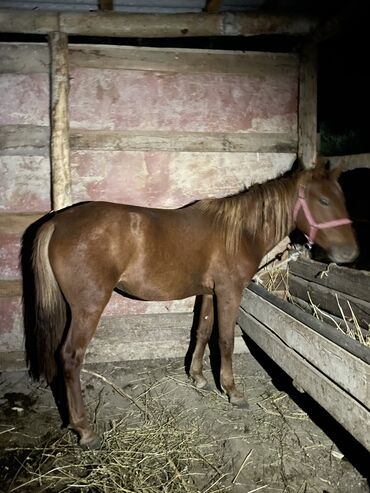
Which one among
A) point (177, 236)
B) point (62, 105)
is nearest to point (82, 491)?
point (177, 236)

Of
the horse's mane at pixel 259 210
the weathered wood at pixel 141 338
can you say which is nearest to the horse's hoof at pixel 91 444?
the weathered wood at pixel 141 338

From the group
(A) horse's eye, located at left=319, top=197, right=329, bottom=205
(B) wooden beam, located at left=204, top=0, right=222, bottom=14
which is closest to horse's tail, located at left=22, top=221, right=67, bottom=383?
(A) horse's eye, located at left=319, top=197, right=329, bottom=205

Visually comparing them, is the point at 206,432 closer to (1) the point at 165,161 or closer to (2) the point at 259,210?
(2) the point at 259,210

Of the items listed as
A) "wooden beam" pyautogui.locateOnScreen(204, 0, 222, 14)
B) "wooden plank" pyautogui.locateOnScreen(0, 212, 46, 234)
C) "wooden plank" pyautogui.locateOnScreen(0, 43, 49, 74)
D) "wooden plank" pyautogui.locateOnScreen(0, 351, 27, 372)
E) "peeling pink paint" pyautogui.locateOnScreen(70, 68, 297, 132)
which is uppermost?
"wooden beam" pyautogui.locateOnScreen(204, 0, 222, 14)

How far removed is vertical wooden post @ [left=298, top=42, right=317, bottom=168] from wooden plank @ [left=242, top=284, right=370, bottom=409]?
65.5 inches

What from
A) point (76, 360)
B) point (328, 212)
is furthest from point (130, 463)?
point (328, 212)

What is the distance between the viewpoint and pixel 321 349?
2193 mm

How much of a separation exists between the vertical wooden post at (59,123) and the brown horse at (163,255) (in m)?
0.64

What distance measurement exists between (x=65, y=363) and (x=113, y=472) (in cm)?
74

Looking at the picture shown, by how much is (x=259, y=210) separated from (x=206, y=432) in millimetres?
1735

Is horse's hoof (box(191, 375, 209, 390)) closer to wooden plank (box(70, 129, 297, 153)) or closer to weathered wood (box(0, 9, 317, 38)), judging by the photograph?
wooden plank (box(70, 129, 297, 153))

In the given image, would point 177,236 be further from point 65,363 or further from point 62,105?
point 62,105

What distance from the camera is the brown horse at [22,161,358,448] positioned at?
2518 mm

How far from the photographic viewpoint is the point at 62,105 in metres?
3.36
